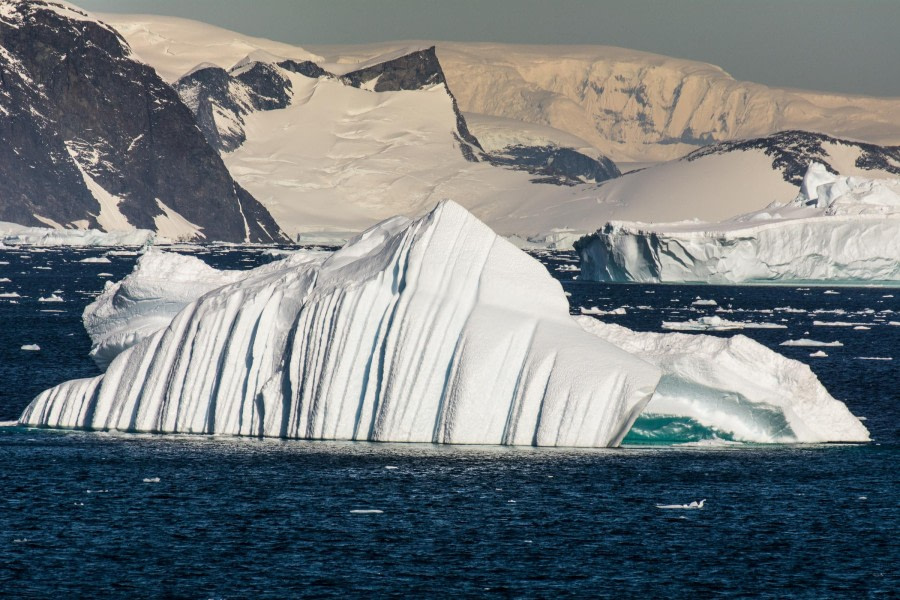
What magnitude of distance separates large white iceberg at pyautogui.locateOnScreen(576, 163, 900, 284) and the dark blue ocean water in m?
58.0

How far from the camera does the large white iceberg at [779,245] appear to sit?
305 ft

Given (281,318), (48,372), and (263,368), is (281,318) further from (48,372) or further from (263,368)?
(48,372)

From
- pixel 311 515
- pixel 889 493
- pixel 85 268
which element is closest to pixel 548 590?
pixel 311 515

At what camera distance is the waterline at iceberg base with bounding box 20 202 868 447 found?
105 feet

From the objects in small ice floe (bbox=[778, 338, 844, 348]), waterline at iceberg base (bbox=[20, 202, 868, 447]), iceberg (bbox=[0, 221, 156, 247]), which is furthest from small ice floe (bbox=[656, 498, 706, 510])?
iceberg (bbox=[0, 221, 156, 247])

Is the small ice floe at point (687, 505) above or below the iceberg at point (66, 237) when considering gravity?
above

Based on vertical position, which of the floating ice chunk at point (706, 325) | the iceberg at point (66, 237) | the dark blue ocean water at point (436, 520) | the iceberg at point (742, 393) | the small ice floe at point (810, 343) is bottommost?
the iceberg at point (66, 237)

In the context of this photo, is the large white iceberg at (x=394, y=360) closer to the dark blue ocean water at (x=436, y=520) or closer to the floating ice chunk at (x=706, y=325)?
the dark blue ocean water at (x=436, y=520)

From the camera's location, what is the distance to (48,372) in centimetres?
4716

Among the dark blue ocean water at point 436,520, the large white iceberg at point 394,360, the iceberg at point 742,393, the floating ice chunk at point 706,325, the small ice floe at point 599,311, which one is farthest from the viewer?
the small ice floe at point 599,311

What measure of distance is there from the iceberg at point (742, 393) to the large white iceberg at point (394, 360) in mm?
1885

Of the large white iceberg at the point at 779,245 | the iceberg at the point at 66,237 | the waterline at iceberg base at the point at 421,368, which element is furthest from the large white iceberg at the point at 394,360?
the iceberg at the point at 66,237

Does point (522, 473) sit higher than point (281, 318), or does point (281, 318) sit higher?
point (281, 318)

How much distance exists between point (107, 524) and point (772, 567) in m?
11.6
